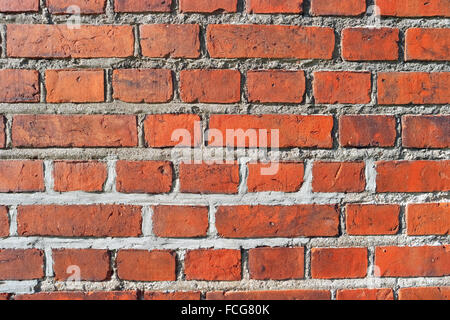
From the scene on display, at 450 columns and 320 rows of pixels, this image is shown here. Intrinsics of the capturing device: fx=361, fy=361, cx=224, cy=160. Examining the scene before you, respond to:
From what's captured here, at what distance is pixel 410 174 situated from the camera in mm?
909

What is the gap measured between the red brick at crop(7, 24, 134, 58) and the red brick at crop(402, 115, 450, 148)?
28.2 inches

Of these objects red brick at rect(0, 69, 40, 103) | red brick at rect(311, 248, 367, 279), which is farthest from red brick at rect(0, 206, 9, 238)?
red brick at rect(311, 248, 367, 279)

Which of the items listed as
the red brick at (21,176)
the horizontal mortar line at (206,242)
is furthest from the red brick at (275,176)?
the red brick at (21,176)

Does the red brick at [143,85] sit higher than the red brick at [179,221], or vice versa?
the red brick at [143,85]

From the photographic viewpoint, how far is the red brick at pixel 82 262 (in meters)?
0.90

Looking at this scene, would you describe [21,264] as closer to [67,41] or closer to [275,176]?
[67,41]

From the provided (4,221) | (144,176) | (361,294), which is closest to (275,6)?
(144,176)

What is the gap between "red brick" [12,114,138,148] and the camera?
889mm

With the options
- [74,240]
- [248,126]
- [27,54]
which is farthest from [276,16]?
[74,240]

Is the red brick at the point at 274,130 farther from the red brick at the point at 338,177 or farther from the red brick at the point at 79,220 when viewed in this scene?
the red brick at the point at 79,220

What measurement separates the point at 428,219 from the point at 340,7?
58 cm

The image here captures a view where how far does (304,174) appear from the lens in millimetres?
907

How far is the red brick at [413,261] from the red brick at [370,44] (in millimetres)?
486
